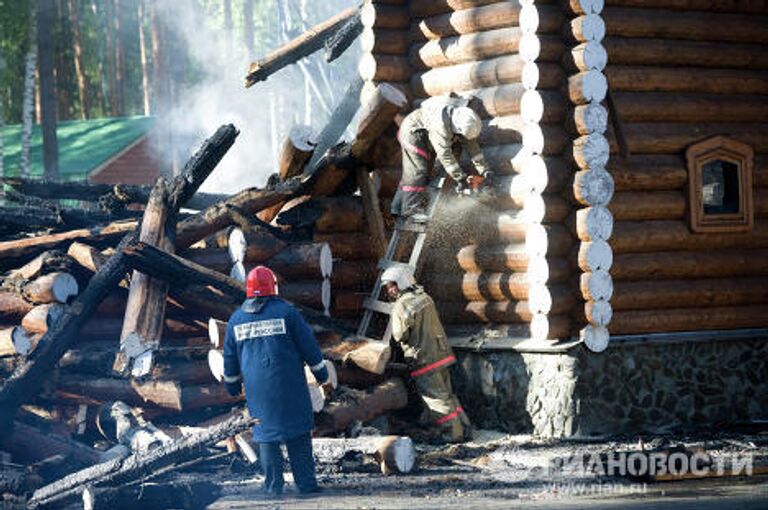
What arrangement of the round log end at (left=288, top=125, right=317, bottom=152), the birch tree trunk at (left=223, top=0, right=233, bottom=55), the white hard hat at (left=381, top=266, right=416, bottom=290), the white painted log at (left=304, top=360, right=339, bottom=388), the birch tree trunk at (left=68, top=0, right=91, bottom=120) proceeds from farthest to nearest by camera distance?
1. the birch tree trunk at (left=68, top=0, right=91, bottom=120)
2. the birch tree trunk at (left=223, top=0, right=233, bottom=55)
3. the round log end at (left=288, top=125, right=317, bottom=152)
4. the white hard hat at (left=381, top=266, right=416, bottom=290)
5. the white painted log at (left=304, top=360, right=339, bottom=388)

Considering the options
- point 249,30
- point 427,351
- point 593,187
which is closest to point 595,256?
point 593,187

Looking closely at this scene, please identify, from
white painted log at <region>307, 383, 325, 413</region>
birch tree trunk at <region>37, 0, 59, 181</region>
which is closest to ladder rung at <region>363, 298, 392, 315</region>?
white painted log at <region>307, 383, 325, 413</region>

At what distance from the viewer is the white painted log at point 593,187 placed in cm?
1302

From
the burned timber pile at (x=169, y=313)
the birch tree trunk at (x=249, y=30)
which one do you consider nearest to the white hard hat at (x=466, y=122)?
the burned timber pile at (x=169, y=313)

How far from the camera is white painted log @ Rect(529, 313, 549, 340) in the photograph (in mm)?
13156

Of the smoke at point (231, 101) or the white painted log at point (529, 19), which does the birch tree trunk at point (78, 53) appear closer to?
the smoke at point (231, 101)

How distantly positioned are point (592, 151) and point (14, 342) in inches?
251

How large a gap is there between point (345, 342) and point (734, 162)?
4782mm

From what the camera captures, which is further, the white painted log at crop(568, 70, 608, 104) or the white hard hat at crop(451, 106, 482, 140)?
the white hard hat at crop(451, 106, 482, 140)

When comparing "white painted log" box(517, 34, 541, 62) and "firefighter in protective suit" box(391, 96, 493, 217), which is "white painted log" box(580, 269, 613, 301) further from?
"white painted log" box(517, 34, 541, 62)

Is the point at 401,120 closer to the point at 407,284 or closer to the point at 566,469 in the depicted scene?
the point at 407,284

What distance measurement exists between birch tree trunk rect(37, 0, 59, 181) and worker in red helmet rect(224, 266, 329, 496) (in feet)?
77.4

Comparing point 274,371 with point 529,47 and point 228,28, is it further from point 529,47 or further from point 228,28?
point 228,28

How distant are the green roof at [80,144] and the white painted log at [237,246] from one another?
24.9 meters
